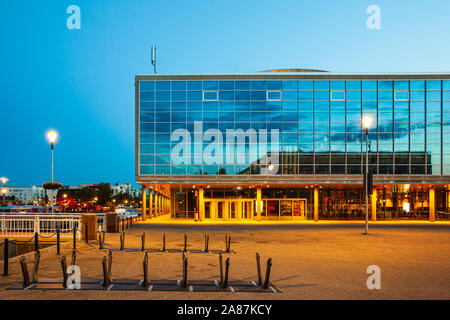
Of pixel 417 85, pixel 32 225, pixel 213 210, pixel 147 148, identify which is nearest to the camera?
pixel 32 225

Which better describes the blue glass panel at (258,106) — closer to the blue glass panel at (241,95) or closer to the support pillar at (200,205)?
the blue glass panel at (241,95)

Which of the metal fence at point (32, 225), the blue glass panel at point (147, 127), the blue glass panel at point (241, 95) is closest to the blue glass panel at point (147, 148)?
the blue glass panel at point (147, 127)

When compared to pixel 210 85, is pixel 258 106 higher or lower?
lower

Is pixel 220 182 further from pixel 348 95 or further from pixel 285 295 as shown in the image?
pixel 285 295

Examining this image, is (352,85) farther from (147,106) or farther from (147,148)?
(147,148)

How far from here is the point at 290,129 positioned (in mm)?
40594

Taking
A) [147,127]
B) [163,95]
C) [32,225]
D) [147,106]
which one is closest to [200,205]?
[147,127]

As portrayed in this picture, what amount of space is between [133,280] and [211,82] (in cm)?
3283

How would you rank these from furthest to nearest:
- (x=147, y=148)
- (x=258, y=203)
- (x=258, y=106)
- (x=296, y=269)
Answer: (x=258, y=203)
(x=258, y=106)
(x=147, y=148)
(x=296, y=269)

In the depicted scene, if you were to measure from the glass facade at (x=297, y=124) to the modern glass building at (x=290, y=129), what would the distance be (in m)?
0.11

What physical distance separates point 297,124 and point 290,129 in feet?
3.21

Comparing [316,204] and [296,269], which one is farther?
[316,204]

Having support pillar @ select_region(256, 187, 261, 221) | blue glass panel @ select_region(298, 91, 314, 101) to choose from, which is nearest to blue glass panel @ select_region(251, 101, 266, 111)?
blue glass panel @ select_region(298, 91, 314, 101)

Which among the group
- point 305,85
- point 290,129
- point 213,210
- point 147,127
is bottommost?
point 213,210
